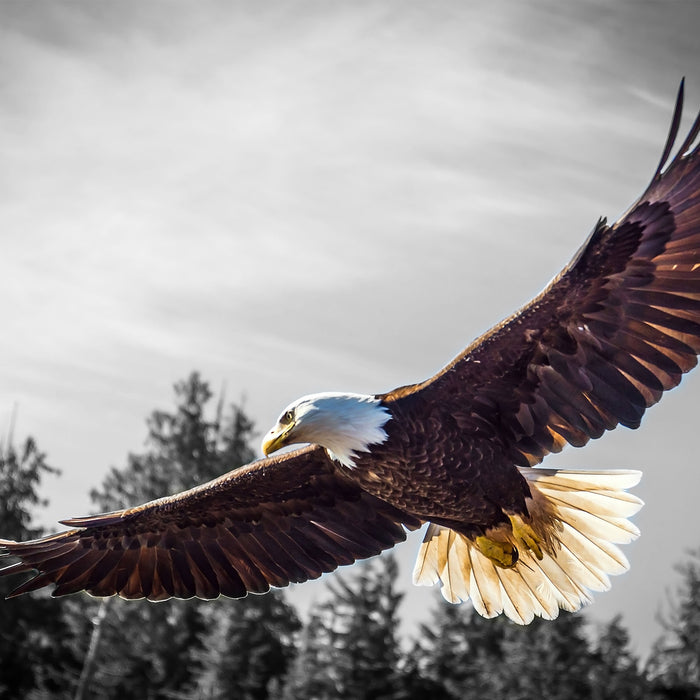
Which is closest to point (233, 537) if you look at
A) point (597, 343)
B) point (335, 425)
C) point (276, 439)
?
point (276, 439)

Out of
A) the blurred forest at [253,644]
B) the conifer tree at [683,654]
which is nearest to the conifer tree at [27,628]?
the blurred forest at [253,644]

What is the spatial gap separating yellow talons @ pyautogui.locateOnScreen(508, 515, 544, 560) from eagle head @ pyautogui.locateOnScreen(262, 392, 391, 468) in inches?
40.3

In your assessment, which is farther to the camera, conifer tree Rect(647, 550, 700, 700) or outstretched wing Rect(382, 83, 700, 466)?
conifer tree Rect(647, 550, 700, 700)

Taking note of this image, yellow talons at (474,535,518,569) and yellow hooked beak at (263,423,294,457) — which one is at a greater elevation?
yellow hooked beak at (263,423,294,457)

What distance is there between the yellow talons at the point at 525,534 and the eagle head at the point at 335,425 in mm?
1024

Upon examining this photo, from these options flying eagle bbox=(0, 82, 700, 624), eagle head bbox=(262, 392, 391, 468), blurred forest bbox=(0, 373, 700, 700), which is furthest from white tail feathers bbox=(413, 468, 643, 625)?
blurred forest bbox=(0, 373, 700, 700)

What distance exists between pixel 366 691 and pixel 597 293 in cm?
1671

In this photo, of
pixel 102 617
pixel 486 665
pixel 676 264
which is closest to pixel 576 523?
pixel 676 264

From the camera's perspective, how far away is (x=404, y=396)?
18.5 ft

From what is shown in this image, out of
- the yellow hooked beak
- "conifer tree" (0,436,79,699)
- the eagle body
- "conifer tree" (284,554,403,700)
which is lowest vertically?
the eagle body

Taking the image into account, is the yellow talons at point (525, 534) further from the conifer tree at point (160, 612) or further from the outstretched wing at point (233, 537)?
the conifer tree at point (160, 612)

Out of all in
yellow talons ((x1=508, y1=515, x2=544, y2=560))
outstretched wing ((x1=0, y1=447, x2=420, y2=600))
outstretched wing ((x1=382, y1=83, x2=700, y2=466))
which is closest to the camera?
outstretched wing ((x1=382, y1=83, x2=700, y2=466))

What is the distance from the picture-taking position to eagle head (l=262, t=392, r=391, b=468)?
5504 millimetres

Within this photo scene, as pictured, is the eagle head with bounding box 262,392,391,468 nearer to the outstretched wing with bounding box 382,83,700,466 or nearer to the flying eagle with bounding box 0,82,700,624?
the flying eagle with bounding box 0,82,700,624
